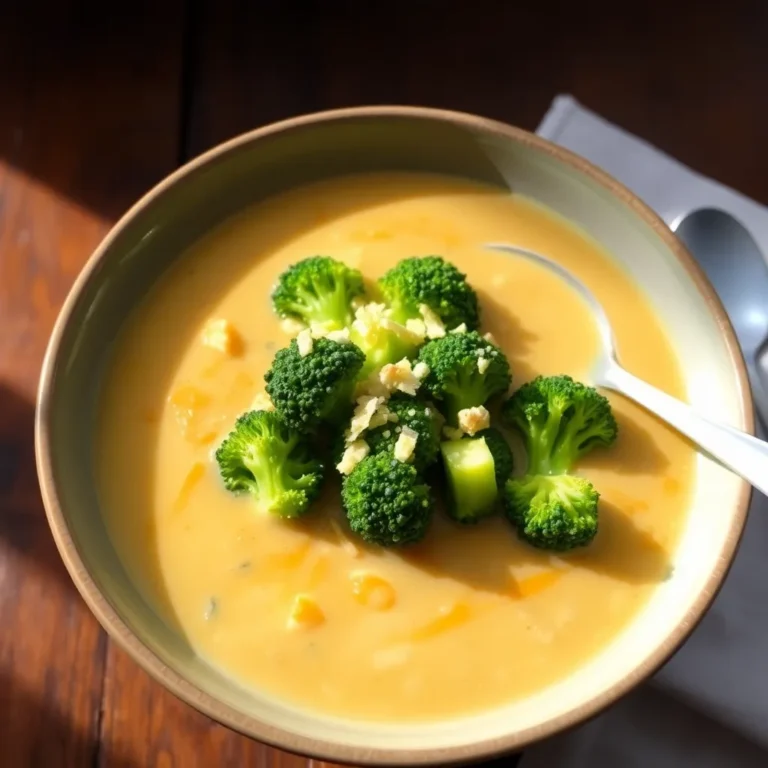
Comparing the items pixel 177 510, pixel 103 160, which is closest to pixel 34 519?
pixel 177 510

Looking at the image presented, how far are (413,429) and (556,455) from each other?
0.18 m

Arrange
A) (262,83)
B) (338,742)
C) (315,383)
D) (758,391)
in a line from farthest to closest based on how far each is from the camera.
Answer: (262,83) → (758,391) → (315,383) → (338,742)

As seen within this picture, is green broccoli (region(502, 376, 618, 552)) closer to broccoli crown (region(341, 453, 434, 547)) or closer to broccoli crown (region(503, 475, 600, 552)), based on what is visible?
broccoli crown (region(503, 475, 600, 552))

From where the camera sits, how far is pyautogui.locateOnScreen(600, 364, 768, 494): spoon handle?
0.97 meters

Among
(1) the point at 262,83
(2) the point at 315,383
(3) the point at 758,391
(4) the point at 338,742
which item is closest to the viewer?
(4) the point at 338,742

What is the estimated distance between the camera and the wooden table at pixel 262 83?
132 centimetres

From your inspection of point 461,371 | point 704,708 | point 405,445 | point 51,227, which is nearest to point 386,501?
point 405,445

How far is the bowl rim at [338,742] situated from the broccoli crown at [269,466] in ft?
0.64

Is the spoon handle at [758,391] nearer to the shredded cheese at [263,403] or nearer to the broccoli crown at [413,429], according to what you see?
the broccoli crown at [413,429]

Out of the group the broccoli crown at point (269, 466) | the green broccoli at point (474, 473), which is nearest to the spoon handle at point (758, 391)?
the green broccoli at point (474, 473)

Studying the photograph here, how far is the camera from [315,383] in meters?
1.00

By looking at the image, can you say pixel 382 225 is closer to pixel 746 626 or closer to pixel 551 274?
pixel 551 274

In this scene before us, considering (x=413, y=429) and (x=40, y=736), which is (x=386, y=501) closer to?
(x=413, y=429)

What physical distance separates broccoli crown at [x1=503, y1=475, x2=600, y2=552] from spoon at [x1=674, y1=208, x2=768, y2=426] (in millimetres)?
424
